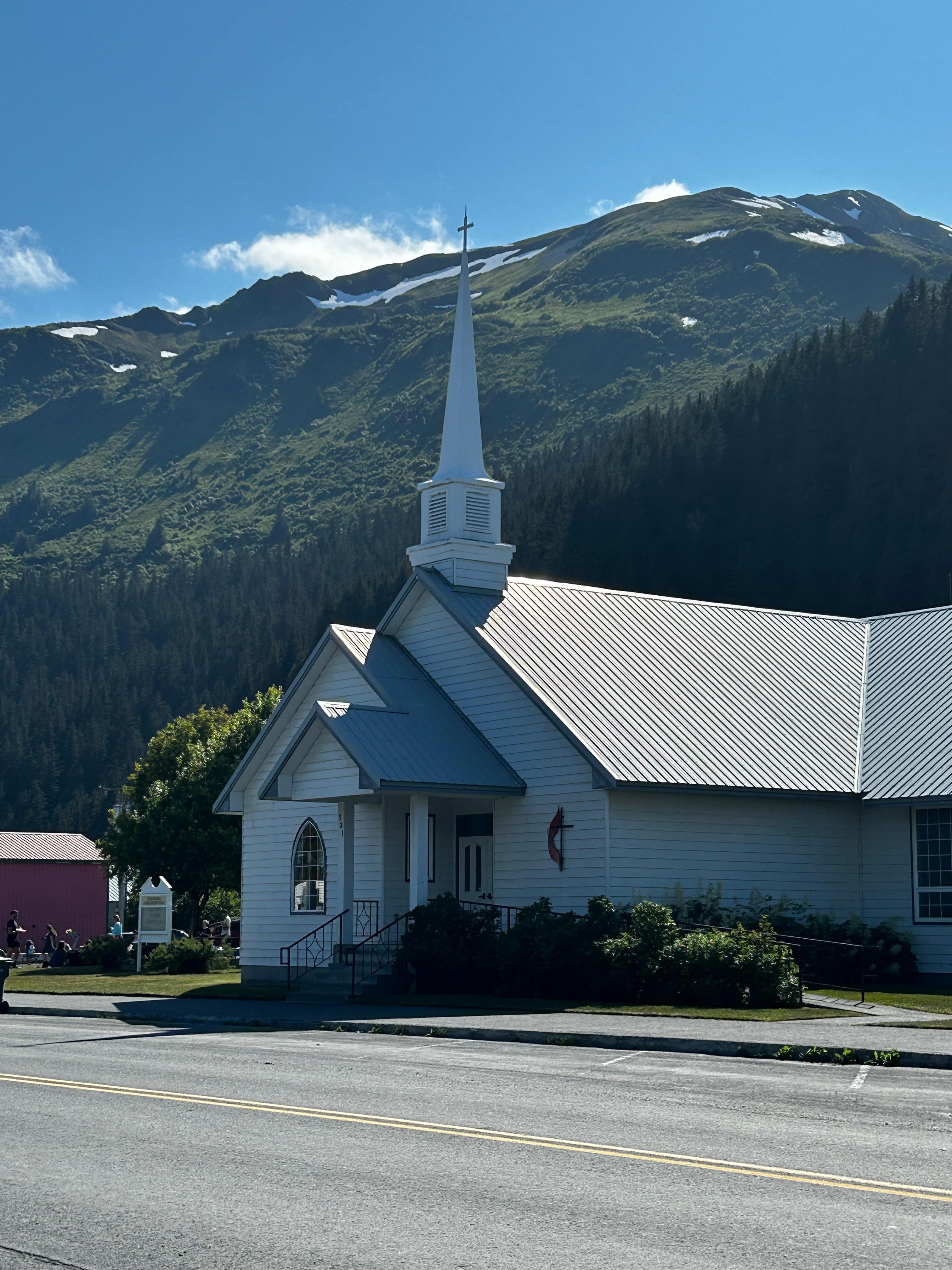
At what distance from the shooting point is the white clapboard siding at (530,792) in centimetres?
2795

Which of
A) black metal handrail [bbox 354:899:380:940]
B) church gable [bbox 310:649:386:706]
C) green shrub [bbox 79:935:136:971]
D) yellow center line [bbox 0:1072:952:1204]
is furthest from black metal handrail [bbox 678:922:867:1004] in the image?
green shrub [bbox 79:935:136:971]

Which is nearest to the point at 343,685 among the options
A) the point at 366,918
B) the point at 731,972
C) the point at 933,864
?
the point at 366,918

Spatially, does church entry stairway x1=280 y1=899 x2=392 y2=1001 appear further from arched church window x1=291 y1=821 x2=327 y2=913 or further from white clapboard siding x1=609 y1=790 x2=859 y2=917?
white clapboard siding x1=609 y1=790 x2=859 y2=917

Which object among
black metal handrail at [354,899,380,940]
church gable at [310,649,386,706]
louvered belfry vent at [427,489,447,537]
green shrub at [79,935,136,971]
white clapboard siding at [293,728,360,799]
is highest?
louvered belfry vent at [427,489,447,537]

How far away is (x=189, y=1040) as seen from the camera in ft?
65.7

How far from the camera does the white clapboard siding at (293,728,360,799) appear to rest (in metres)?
28.9

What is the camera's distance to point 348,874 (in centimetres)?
2941

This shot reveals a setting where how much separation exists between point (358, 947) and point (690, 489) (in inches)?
3403

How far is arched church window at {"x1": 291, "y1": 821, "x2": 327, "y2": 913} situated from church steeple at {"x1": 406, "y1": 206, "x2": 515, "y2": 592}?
589 centimetres

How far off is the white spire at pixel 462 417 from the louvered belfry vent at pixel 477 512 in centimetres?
37

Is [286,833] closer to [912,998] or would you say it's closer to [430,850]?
[430,850]

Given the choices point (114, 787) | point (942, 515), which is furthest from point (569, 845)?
point (114, 787)

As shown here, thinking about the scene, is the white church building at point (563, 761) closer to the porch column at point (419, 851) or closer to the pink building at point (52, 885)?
the porch column at point (419, 851)

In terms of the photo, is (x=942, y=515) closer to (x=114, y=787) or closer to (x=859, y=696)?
(x=859, y=696)
